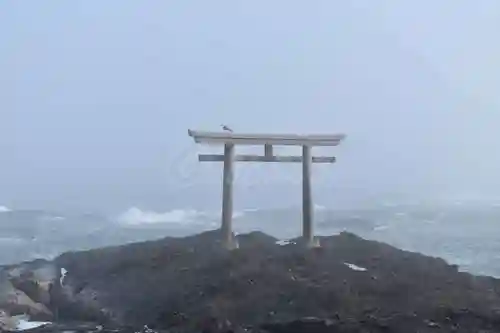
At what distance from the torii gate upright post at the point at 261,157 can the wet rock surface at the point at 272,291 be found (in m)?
0.42

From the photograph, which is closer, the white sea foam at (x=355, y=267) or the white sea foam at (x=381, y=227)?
the white sea foam at (x=355, y=267)

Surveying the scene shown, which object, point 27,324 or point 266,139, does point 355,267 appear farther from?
point 27,324

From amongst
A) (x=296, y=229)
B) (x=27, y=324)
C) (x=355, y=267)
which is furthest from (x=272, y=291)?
(x=296, y=229)

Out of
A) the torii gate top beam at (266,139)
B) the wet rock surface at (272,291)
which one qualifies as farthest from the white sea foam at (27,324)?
the torii gate top beam at (266,139)

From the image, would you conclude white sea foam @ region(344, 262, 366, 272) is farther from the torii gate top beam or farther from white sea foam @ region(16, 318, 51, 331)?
white sea foam @ region(16, 318, 51, 331)

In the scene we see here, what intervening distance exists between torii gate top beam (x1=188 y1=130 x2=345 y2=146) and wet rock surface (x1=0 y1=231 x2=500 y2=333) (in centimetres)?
200

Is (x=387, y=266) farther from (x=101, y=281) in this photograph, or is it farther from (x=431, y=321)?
(x=101, y=281)

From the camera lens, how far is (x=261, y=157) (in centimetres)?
1453

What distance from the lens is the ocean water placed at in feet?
66.9

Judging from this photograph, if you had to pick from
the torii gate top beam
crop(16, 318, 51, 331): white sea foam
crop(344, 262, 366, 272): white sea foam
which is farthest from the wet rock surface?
the torii gate top beam

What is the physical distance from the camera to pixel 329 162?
50.1ft

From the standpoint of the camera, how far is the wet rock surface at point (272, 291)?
414 inches

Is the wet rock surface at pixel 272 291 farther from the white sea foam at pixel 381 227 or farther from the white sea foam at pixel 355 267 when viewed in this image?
the white sea foam at pixel 381 227

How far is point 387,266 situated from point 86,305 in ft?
17.2
